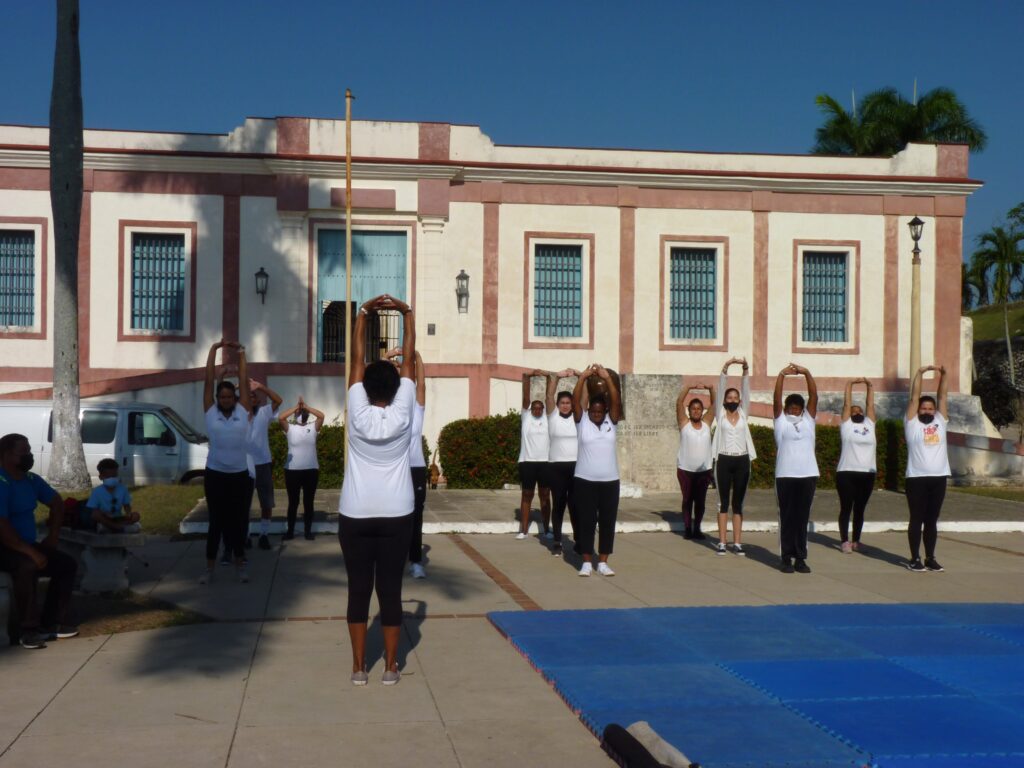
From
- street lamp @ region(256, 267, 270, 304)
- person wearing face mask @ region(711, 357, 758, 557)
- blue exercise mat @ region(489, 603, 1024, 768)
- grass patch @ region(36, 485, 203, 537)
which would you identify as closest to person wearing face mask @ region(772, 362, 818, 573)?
person wearing face mask @ region(711, 357, 758, 557)

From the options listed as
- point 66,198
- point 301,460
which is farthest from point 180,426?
point 301,460

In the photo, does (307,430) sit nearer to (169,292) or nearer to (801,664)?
(801,664)

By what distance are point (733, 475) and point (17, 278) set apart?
1763cm

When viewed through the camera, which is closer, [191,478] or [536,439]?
[536,439]

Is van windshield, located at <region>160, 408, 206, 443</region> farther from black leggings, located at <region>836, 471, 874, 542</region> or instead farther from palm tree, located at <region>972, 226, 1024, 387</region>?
palm tree, located at <region>972, 226, 1024, 387</region>

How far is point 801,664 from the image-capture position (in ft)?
25.0

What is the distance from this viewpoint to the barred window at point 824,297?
26.8 meters

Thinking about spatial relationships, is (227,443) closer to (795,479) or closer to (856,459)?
(795,479)

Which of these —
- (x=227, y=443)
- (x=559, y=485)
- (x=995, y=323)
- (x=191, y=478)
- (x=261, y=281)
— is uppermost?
(x=995, y=323)

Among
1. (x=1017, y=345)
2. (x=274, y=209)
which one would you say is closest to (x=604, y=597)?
(x=274, y=209)

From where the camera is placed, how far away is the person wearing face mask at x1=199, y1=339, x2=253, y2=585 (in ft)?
34.2

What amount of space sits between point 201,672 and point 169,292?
741 inches

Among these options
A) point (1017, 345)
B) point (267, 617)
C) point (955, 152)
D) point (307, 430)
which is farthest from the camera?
point (1017, 345)

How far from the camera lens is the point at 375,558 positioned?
6949mm
